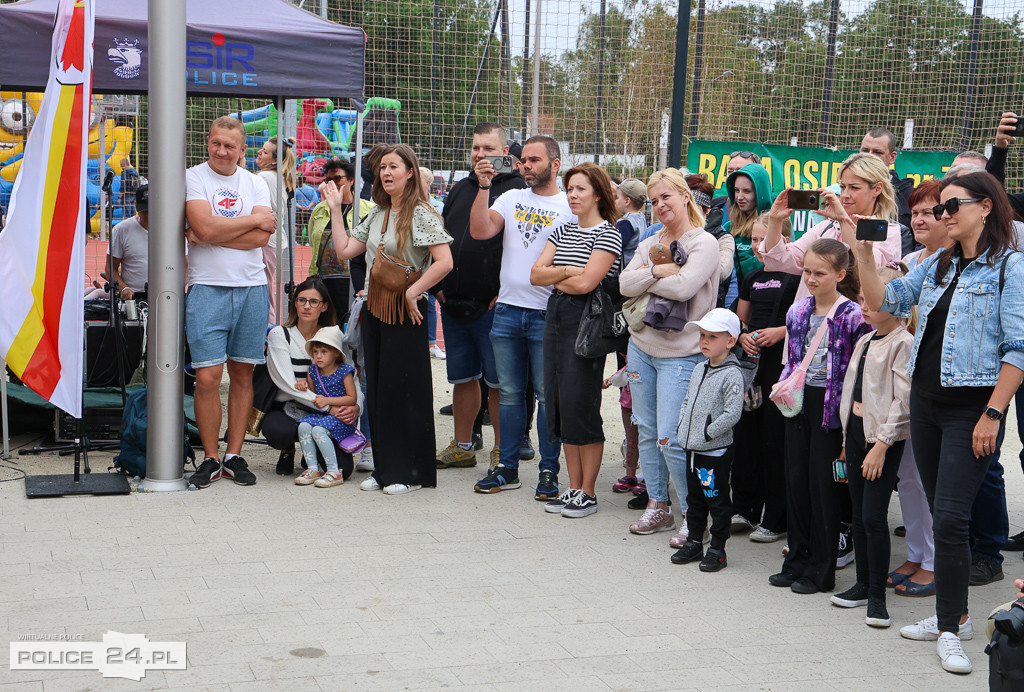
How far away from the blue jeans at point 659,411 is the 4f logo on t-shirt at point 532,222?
3.02 ft

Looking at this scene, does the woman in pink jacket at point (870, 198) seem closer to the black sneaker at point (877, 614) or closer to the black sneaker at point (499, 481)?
the black sneaker at point (877, 614)

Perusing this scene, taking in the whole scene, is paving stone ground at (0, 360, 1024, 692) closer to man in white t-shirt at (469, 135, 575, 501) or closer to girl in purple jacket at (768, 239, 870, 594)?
girl in purple jacket at (768, 239, 870, 594)

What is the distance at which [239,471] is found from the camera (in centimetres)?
601

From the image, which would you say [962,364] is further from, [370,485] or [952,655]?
[370,485]

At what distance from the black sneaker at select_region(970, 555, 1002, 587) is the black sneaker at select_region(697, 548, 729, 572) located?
3.69 ft

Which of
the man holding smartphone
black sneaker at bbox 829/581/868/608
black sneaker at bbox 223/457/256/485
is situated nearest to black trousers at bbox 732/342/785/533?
black sneaker at bbox 829/581/868/608

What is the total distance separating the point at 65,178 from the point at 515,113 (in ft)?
25.8

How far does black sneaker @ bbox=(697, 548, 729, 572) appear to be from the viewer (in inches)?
188

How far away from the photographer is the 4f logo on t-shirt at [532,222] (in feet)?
19.2

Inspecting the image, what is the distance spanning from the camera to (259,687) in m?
3.36

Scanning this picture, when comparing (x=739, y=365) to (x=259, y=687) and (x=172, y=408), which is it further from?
(x=172, y=408)

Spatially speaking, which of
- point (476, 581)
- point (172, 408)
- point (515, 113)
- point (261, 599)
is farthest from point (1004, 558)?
point (515, 113)

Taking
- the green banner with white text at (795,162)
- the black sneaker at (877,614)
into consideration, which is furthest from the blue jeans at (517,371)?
the green banner with white text at (795,162)

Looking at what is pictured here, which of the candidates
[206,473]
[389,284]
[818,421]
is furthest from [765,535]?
[206,473]
